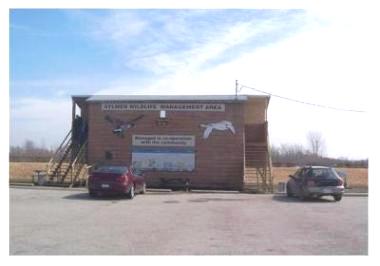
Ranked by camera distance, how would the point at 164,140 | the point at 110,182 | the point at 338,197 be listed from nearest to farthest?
the point at 110,182
the point at 338,197
the point at 164,140

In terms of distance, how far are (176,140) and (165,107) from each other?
6.62 ft

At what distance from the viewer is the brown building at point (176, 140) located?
32062 millimetres

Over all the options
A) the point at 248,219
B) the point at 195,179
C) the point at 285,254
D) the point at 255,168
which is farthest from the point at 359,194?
the point at 285,254

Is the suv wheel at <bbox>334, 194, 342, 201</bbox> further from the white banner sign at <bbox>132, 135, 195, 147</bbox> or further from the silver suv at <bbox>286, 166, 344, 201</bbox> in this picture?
the white banner sign at <bbox>132, 135, 195, 147</bbox>

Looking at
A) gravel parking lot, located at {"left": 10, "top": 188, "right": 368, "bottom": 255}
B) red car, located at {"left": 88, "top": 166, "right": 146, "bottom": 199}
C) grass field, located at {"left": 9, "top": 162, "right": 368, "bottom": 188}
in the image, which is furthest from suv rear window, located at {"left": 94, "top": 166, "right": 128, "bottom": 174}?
grass field, located at {"left": 9, "top": 162, "right": 368, "bottom": 188}

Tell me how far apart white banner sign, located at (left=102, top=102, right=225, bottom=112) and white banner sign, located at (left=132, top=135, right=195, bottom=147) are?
63.1 inches

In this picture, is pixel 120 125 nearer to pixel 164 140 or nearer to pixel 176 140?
pixel 164 140

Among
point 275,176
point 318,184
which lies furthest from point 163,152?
point 275,176

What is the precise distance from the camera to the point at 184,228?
1380 cm

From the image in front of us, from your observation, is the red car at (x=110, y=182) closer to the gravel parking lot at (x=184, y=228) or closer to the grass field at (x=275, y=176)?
the gravel parking lot at (x=184, y=228)

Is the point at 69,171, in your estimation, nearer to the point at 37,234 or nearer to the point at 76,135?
the point at 76,135

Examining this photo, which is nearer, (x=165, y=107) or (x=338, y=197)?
(x=338, y=197)

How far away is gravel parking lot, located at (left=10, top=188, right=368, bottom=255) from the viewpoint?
35.4 ft

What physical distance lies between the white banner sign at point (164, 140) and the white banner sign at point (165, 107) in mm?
1602
